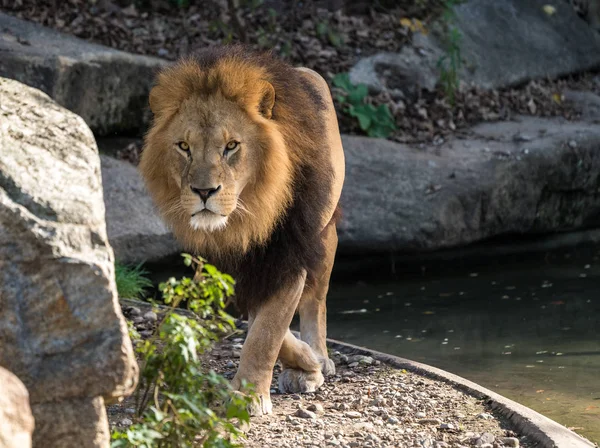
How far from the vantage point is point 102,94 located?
Answer: 8852mm

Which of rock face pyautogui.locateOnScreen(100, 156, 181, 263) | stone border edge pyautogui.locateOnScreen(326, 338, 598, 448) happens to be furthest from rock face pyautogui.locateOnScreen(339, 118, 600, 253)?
stone border edge pyautogui.locateOnScreen(326, 338, 598, 448)

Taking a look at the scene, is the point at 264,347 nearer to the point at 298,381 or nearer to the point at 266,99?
the point at 298,381

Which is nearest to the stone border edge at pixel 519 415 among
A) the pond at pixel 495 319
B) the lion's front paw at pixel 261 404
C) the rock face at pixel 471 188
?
the pond at pixel 495 319

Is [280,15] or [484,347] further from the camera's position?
[280,15]

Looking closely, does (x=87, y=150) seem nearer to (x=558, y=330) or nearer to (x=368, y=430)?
(x=368, y=430)

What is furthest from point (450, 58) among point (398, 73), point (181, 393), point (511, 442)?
point (181, 393)

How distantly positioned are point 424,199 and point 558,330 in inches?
101

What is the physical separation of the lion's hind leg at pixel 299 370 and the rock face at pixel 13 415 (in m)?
2.64

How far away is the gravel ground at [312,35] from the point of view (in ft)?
33.6

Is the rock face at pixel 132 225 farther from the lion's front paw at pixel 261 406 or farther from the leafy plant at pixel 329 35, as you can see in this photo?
the leafy plant at pixel 329 35

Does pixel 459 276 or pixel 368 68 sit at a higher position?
pixel 368 68

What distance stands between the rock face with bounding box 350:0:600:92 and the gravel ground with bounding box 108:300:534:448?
6295 mm

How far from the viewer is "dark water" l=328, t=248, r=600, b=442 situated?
538cm

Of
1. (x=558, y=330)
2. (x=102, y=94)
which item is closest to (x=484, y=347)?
(x=558, y=330)
